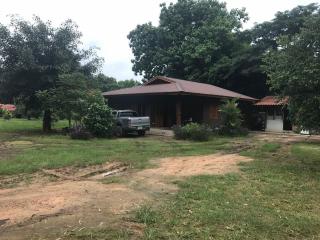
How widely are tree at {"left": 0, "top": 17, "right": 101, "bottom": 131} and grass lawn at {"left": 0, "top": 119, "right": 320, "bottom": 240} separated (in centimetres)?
970

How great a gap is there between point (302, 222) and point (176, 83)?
67.4ft

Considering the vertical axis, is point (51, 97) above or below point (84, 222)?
above

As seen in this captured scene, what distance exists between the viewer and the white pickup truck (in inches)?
835

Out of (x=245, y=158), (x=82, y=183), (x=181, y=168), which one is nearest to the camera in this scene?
(x=82, y=183)

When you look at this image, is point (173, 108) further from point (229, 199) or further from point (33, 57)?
point (229, 199)

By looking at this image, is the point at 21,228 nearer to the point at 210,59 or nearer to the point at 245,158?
the point at 245,158

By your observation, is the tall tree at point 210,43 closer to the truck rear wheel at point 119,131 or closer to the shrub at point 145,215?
the truck rear wheel at point 119,131

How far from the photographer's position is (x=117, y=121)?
21688 millimetres

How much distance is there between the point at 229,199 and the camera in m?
7.41

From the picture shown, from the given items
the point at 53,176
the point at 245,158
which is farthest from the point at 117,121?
the point at 53,176

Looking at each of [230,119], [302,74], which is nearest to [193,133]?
[230,119]

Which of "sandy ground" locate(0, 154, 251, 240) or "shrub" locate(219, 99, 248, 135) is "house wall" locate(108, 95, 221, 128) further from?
"sandy ground" locate(0, 154, 251, 240)

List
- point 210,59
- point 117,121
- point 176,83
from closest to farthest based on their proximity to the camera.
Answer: point 117,121 < point 176,83 < point 210,59

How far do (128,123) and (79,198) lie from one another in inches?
553
